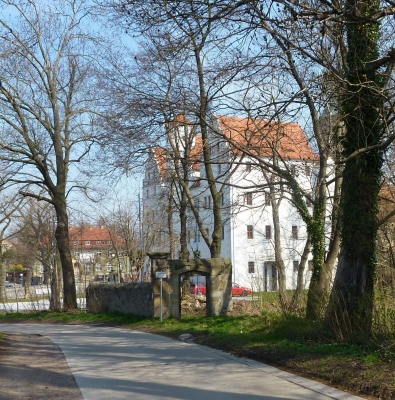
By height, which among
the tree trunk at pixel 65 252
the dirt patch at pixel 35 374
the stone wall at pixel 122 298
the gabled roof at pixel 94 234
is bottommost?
the dirt patch at pixel 35 374

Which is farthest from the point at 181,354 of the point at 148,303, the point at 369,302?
the point at 148,303

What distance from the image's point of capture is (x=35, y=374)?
36.5 feet

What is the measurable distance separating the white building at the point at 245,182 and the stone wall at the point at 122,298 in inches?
160

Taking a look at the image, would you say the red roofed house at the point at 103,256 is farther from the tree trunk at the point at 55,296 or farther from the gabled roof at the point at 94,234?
the tree trunk at the point at 55,296

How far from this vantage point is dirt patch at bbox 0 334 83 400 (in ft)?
30.5

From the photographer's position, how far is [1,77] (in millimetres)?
29359

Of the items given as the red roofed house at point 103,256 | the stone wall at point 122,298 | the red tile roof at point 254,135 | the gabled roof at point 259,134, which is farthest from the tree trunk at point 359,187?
the red roofed house at point 103,256

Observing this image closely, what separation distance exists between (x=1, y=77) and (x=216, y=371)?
22.5 metres

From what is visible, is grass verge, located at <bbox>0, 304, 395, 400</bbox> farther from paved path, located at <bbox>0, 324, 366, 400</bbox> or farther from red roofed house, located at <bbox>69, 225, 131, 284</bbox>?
red roofed house, located at <bbox>69, 225, 131, 284</bbox>

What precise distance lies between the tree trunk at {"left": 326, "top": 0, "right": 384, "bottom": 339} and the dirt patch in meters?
5.27

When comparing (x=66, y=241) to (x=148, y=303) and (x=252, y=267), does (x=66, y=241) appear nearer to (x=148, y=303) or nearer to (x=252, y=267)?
(x=148, y=303)

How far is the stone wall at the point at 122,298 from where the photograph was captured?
78.0ft

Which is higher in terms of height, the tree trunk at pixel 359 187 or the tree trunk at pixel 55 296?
the tree trunk at pixel 359 187

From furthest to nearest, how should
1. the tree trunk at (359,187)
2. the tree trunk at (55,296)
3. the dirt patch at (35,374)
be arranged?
the tree trunk at (55,296), the tree trunk at (359,187), the dirt patch at (35,374)
